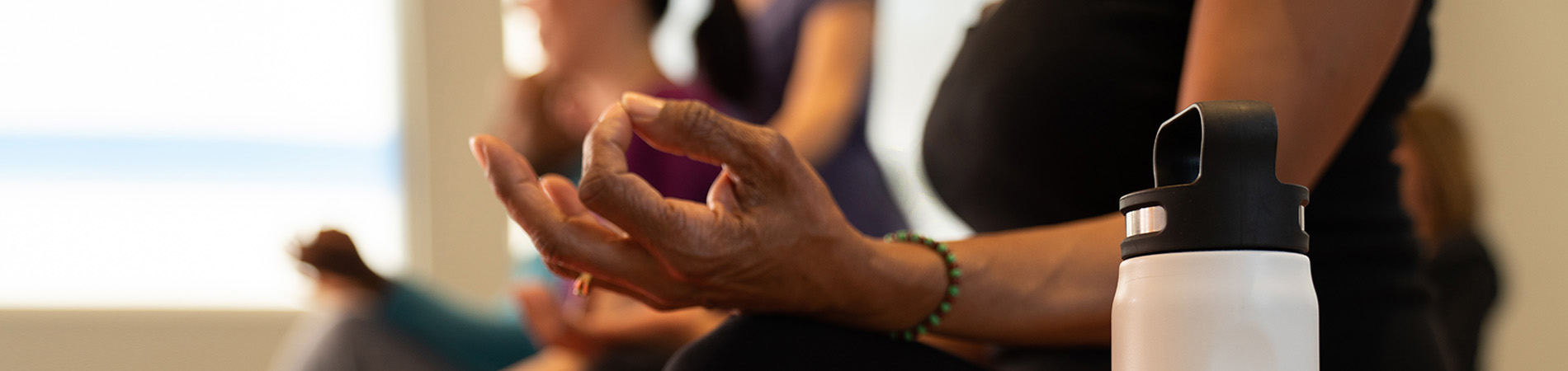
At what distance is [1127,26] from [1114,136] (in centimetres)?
5

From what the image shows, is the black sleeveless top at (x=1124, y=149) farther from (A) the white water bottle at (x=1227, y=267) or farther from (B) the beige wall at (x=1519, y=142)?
(B) the beige wall at (x=1519, y=142)

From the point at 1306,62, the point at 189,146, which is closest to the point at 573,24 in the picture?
the point at 1306,62

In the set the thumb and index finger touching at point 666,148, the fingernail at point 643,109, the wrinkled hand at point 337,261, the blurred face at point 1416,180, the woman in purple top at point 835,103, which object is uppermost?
the fingernail at point 643,109

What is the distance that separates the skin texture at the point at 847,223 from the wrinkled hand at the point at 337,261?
0.96 meters

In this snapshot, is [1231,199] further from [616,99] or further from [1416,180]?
[1416,180]

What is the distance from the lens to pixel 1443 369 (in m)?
A: 0.51

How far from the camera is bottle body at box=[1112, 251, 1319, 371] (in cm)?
24

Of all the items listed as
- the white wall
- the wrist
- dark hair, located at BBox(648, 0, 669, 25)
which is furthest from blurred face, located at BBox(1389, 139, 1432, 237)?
the wrist

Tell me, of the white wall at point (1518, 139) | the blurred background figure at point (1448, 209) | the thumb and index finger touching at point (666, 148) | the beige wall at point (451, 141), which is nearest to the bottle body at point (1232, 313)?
the thumb and index finger touching at point (666, 148)

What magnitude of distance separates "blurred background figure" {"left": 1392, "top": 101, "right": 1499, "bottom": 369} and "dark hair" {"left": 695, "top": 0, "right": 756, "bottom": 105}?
2.87ft

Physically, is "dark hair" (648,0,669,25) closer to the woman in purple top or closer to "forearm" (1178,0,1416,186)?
the woman in purple top

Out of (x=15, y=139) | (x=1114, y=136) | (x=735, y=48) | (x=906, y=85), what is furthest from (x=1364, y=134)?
(x=15, y=139)

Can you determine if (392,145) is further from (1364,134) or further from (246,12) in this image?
(1364,134)

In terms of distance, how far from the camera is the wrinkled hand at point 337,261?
Result: 131 centimetres
